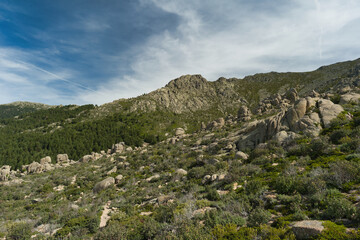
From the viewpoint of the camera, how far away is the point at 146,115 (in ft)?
451

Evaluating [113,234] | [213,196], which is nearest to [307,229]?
[213,196]

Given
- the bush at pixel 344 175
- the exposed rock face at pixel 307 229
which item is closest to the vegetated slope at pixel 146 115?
the bush at pixel 344 175

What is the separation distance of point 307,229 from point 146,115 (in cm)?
13632

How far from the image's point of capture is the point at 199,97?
554 ft

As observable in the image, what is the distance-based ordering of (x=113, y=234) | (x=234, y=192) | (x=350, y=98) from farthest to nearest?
(x=350, y=98) → (x=234, y=192) → (x=113, y=234)

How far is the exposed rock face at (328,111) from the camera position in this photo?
19.9 metres

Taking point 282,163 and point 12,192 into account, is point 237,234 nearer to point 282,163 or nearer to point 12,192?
point 282,163

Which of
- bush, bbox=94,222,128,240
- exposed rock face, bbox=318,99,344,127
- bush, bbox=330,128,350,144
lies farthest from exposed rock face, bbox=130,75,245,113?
bush, bbox=94,222,128,240

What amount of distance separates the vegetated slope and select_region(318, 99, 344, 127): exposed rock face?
6639cm

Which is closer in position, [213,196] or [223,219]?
[223,219]

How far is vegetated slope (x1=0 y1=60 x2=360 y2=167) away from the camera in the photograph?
3551 inches

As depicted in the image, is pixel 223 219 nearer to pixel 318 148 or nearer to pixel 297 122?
pixel 318 148

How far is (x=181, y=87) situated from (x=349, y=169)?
17082 cm

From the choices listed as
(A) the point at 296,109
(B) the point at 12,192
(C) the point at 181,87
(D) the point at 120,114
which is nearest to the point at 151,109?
(D) the point at 120,114
